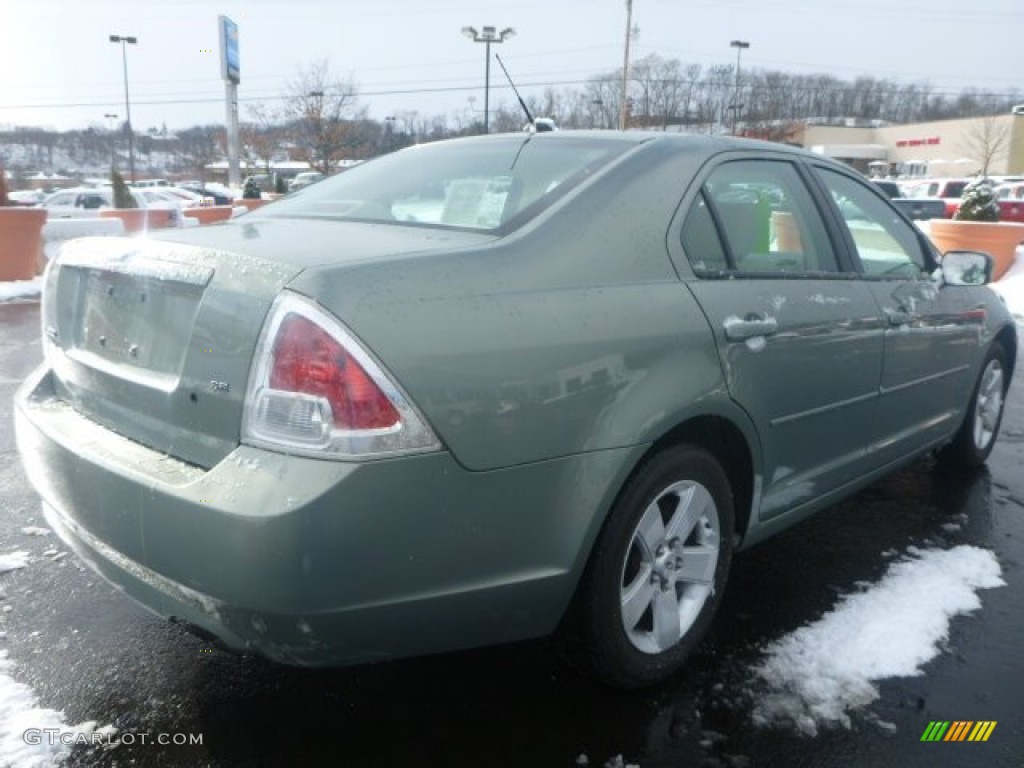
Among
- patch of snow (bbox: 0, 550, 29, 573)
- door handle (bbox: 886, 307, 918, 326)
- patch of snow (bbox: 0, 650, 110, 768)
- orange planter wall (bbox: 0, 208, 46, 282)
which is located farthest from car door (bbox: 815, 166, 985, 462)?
orange planter wall (bbox: 0, 208, 46, 282)

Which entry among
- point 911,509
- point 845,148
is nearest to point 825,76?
point 845,148

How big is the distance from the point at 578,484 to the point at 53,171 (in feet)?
422

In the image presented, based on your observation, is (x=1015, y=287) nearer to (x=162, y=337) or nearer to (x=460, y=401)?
(x=460, y=401)

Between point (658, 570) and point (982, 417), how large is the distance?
303 cm

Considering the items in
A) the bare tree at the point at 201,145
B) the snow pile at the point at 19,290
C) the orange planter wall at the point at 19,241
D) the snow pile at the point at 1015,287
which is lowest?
the snow pile at the point at 19,290

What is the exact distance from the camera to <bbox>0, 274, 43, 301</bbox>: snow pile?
10.7 m

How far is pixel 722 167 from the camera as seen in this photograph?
2.85m

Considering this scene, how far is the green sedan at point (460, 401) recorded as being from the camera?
6.00 feet

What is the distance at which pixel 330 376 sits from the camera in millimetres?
1813

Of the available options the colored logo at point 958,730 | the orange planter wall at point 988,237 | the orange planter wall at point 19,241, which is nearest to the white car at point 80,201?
the orange planter wall at point 19,241

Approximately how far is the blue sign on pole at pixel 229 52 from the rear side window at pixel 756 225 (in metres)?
31.0

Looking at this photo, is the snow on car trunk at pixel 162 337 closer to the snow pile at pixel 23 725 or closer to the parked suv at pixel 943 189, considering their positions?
the snow pile at pixel 23 725


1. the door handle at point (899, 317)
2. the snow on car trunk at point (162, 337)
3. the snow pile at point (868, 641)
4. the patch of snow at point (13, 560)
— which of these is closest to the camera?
the snow on car trunk at point (162, 337)

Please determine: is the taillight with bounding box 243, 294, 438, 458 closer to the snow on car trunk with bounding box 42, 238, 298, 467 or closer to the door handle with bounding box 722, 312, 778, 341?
the snow on car trunk with bounding box 42, 238, 298, 467
